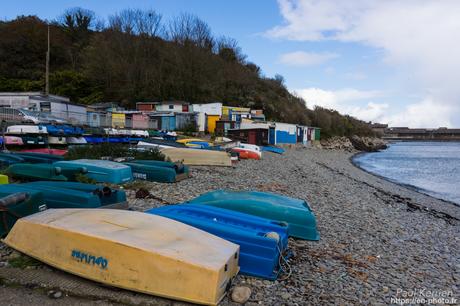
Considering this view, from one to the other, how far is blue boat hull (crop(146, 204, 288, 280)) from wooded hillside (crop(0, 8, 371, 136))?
49.1 m

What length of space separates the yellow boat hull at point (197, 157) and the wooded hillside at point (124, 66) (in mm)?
38540

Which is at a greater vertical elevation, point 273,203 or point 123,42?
point 123,42

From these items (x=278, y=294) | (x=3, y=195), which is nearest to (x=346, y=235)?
(x=278, y=294)

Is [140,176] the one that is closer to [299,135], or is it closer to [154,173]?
[154,173]

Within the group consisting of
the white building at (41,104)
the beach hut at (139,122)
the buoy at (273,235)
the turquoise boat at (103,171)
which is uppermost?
the white building at (41,104)

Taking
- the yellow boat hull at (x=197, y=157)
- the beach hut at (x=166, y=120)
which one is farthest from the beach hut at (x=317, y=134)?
the yellow boat hull at (x=197, y=157)

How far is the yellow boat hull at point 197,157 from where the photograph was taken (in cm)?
1549

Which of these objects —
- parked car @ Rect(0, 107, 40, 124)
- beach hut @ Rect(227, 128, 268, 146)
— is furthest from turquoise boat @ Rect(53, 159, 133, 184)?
beach hut @ Rect(227, 128, 268, 146)

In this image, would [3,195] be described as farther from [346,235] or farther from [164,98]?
[164,98]

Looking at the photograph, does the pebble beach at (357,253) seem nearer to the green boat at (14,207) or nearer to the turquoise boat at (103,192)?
the green boat at (14,207)

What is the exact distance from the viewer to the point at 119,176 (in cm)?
931

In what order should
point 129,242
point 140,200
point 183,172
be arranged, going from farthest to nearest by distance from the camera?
1. point 183,172
2. point 140,200
3. point 129,242

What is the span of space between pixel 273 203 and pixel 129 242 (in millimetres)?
3387

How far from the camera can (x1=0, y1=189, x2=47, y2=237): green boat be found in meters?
4.65
